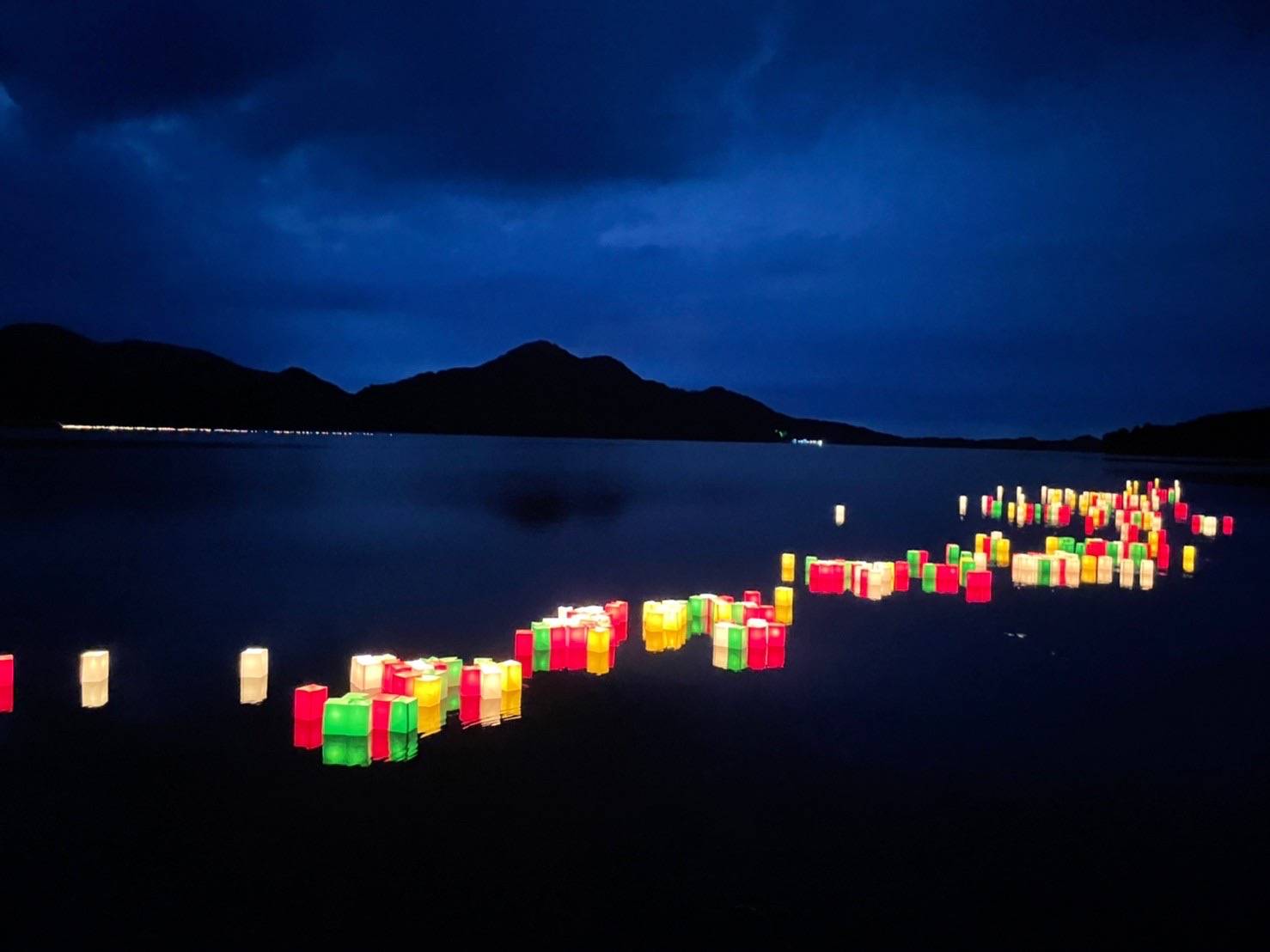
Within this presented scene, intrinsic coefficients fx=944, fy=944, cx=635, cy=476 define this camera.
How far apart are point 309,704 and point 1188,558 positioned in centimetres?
1411

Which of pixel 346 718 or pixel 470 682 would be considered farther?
pixel 470 682

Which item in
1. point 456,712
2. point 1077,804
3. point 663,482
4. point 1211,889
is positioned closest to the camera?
point 1211,889

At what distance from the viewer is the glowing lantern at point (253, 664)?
22.4 feet

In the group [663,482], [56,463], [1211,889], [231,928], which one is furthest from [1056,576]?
[56,463]

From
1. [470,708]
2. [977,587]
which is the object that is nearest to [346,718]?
[470,708]

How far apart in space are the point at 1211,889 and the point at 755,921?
6.90 ft

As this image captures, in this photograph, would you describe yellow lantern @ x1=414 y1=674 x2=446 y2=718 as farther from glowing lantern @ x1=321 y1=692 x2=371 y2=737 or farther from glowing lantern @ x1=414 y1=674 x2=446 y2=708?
glowing lantern @ x1=321 y1=692 x2=371 y2=737

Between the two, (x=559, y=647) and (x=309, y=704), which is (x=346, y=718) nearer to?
(x=309, y=704)

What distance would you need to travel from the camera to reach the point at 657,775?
Answer: 18.0 ft

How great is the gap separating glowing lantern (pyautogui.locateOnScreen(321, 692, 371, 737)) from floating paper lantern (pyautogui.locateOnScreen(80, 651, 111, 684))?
2283 millimetres

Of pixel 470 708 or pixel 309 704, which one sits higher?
pixel 309 704

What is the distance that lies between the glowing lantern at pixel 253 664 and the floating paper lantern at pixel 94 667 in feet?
3.06

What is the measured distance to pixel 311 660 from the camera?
8266 mm

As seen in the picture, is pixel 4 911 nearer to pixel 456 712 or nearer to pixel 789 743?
pixel 456 712
